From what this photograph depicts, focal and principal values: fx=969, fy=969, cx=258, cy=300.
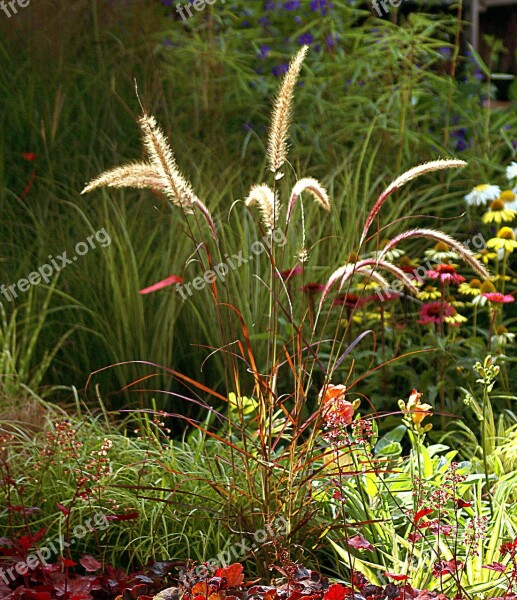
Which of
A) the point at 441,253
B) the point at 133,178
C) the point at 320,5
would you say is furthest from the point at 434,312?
the point at 320,5

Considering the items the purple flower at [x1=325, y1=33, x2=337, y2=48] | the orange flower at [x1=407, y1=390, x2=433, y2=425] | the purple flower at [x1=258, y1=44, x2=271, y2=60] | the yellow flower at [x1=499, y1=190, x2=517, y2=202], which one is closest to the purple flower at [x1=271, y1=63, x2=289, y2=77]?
the purple flower at [x1=258, y1=44, x2=271, y2=60]

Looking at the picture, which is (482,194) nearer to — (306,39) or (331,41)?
(331,41)

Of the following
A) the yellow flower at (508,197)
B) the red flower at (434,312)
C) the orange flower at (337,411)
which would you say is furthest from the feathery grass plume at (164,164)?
the yellow flower at (508,197)

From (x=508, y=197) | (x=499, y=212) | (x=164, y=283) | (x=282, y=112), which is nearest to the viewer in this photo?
(x=282, y=112)

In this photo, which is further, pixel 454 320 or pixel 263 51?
pixel 263 51

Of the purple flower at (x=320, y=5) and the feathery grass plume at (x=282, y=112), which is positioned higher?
the feathery grass plume at (x=282, y=112)

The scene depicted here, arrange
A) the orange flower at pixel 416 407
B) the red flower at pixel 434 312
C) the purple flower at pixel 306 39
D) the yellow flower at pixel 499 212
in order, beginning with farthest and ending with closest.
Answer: the purple flower at pixel 306 39 → the yellow flower at pixel 499 212 → the red flower at pixel 434 312 → the orange flower at pixel 416 407

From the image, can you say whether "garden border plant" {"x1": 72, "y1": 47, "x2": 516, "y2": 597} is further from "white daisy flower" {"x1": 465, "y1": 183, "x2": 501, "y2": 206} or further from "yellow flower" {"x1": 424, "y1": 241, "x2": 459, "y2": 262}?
"white daisy flower" {"x1": 465, "y1": 183, "x2": 501, "y2": 206}

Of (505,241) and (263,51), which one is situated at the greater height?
(263,51)

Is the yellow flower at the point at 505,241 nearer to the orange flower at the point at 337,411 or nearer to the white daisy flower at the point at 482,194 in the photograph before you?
the white daisy flower at the point at 482,194

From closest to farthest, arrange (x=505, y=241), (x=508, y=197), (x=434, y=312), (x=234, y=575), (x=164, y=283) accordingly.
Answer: (x=234, y=575), (x=164, y=283), (x=434, y=312), (x=505, y=241), (x=508, y=197)

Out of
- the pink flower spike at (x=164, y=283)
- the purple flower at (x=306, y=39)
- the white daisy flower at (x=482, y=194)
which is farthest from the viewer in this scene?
the purple flower at (x=306, y=39)

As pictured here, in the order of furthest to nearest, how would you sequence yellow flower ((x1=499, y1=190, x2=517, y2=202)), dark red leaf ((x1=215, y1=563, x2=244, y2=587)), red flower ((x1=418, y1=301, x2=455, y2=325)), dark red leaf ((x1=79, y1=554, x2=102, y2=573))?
yellow flower ((x1=499, y1=190, x2=517, y2=202)) → red flower ((x1=418, y1=301, x2=455, y2=325)) → dark red leaf ((x1=79, y1=554, x2=102, y2=573)) → dark red leaf ((x1=215, y1=563, x2=244, y2=587))

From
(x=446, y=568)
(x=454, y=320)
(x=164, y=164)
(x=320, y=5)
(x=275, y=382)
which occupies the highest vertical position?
(x=164, y=164)
